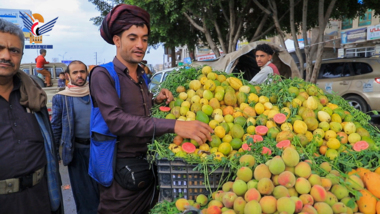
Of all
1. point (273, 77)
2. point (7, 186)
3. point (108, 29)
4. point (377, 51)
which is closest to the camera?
point (7, 186)

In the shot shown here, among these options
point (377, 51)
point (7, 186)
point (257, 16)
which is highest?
point (257, 16)

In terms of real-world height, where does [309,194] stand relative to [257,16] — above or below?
below

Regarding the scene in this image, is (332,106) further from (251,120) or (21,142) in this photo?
(21,142)

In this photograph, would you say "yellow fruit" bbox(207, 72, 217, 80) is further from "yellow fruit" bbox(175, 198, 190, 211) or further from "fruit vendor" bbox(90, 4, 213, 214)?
"yellow fruit" bbox(175, 198, 190, 211)

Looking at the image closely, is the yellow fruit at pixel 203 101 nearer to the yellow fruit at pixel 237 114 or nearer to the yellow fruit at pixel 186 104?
the yellow fruit at pixel 186 104

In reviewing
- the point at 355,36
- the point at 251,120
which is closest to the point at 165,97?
the point at 251,120

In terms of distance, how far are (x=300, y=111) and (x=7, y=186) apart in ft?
6.81

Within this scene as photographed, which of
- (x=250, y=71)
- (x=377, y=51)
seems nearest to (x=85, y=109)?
(x=250, y=71)

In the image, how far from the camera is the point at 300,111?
6.93ft

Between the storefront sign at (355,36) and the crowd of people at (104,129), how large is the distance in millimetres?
17579

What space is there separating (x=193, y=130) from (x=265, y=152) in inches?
17.1

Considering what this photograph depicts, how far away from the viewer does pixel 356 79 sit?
8.21 metres

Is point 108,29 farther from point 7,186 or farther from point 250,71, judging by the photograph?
point 250,71

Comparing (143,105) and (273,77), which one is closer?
(143,105)
